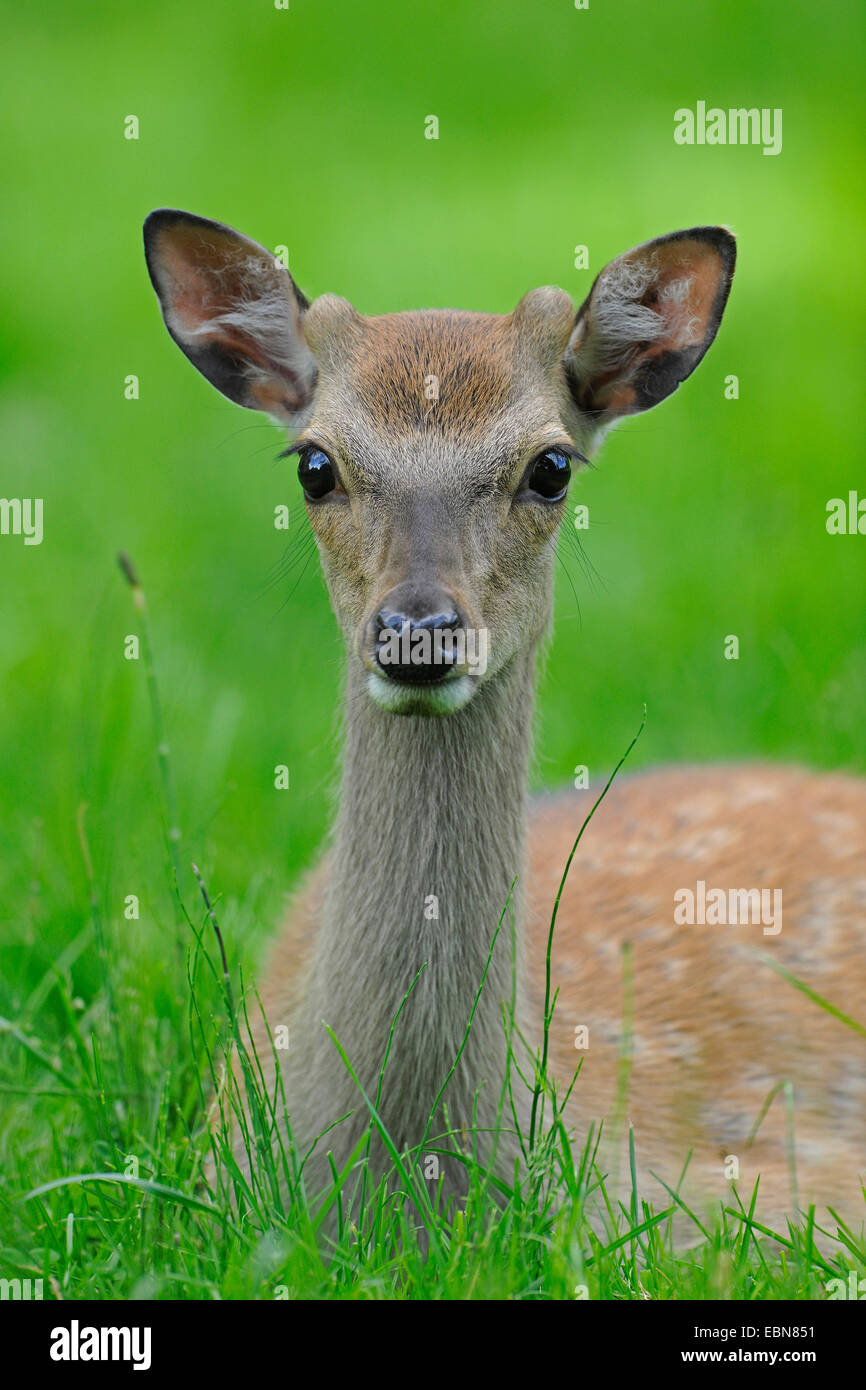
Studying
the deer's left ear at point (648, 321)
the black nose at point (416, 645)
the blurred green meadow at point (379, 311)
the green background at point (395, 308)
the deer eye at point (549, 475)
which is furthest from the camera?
the green background at point (395, 308)

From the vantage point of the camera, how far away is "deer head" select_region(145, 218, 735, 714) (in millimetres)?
3344

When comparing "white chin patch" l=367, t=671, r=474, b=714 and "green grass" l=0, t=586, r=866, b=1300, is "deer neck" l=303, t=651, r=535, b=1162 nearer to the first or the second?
"green grass" l=0, t=586, r=866, b=1300

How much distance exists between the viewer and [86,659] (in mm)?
7066

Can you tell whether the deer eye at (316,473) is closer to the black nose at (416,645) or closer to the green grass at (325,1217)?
the black nose at (416,645)

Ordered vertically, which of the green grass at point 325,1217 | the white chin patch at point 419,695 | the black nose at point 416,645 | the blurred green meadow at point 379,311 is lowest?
the green grass at point 325,1217

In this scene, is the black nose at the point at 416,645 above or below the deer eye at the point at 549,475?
below

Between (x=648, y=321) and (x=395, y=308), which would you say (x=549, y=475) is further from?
(x=395, y=308)

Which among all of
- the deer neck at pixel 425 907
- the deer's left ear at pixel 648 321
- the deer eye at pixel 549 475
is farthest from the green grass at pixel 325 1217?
the deer's left ear at pixel 648 321

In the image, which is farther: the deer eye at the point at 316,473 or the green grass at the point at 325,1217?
the deer eye at the point at 316,473

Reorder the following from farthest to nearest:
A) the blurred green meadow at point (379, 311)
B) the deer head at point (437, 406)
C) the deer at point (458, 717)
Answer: the blurred green meadow at point (379, 311)
the deer at point (458, 717)
the deer head at point (437, 406)

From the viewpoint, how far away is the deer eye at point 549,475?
3.67 metres

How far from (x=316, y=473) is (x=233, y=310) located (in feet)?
2.16

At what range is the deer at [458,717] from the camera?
355 cm
